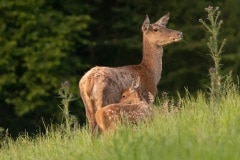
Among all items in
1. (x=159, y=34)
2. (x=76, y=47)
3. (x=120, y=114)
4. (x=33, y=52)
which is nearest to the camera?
(x=120, y=114)

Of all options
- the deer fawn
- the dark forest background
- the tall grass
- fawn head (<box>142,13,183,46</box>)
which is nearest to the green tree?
the dark forest background

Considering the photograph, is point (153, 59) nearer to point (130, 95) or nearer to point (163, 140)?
point (130, 95)

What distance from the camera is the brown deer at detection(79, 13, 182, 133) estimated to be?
42.1 ft

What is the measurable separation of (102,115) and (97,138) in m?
1.03

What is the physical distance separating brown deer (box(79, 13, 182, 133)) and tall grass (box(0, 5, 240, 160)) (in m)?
0.74

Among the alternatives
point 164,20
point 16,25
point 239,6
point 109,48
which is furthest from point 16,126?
point 164,20

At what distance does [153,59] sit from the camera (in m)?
15.3

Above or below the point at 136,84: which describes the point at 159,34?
above

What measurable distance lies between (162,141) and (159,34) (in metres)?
6.82

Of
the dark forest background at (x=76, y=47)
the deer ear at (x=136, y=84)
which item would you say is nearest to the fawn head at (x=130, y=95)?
the deer ear at (x=136, y=84)

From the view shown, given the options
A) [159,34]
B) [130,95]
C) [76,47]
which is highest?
[159,34]

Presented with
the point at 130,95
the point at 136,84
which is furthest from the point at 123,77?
the point at 130,95

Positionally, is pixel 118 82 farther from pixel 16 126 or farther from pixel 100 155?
pixel 16 126

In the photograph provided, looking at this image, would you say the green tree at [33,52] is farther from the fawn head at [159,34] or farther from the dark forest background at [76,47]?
the fawn head at [159,34]
